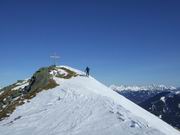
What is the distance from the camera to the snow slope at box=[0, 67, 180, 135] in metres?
29.9

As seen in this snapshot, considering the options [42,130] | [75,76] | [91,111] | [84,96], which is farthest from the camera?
A: [75,76]

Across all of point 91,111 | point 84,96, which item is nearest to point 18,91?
point 84,96

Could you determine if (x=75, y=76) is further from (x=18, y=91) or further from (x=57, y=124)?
(x=57, y=124)

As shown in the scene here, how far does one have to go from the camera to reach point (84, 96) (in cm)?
5016

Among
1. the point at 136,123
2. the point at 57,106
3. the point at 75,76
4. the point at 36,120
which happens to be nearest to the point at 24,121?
the point at 36,120

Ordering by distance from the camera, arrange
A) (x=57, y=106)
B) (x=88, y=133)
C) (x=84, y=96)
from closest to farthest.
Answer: (x=88, y=133) < (x=57, y=106) < (x=84, y=96)

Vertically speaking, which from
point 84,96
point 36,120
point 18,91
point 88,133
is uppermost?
point 18,91

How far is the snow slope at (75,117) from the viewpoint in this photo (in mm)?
29875

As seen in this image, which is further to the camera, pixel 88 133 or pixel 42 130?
pixel 42 130

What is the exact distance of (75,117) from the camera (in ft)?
122

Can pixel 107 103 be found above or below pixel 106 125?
above

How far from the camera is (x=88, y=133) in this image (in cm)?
2975

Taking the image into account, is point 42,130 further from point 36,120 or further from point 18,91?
point 18,91

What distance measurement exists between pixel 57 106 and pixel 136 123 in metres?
19.1
